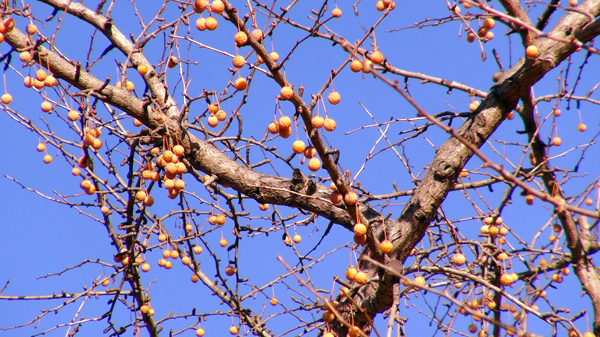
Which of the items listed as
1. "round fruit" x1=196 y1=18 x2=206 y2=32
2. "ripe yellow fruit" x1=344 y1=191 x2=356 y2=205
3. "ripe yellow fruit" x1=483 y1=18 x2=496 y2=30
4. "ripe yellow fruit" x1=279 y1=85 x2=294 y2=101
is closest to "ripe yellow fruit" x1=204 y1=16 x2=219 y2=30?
"round fruit" x1=196 y1=18 x2=206 y2=32

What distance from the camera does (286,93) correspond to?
6.95 ft

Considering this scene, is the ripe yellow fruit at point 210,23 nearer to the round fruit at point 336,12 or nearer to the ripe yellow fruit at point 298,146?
the ripe yellow fruit at point 298,146

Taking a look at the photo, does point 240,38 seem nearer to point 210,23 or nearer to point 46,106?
point 210,23

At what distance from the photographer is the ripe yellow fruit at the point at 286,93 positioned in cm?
211

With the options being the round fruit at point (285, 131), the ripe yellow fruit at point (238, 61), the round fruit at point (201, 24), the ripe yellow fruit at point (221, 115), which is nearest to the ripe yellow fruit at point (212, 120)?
the ripe yellow fruit at point (221, 115)

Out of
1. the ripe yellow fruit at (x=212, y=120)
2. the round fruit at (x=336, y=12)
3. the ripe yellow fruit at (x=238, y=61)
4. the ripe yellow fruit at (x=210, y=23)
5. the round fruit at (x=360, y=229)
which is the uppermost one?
the round fruit at (x=336, y=12)

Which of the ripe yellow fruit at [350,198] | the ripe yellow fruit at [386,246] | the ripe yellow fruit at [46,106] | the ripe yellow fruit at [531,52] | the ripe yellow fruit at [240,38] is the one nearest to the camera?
the ripe yellow fruit at [240,38]

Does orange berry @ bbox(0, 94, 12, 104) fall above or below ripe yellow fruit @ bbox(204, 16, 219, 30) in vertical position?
above

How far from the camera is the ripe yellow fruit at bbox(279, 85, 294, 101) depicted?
2.11 m

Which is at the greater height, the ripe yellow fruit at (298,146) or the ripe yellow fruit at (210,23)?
the ripe yellow fruit at (210,23)

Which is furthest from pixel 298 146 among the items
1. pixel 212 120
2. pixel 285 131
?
pixel 212 120

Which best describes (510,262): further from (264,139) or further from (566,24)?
(264,139)

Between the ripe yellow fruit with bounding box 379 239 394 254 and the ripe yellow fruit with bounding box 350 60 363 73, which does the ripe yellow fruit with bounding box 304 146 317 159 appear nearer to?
the ripe yellow fruit with bounding box 350 60 363 73

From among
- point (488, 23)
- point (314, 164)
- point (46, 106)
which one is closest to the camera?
point (314, 164)
